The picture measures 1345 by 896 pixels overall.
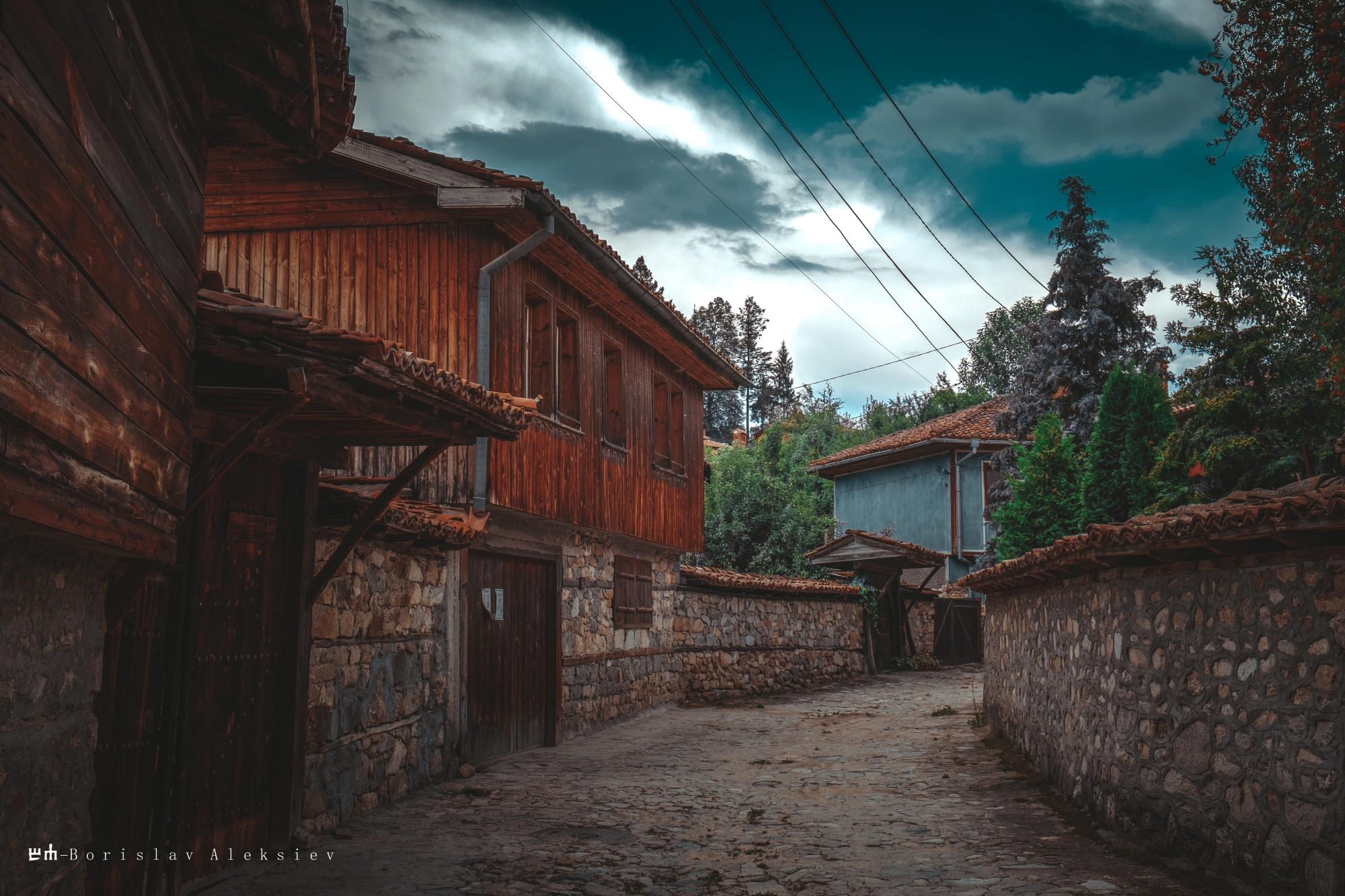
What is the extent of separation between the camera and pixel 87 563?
3.79 m

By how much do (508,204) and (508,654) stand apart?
179 inches

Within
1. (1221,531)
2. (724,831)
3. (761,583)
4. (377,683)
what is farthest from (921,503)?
(1221,531)

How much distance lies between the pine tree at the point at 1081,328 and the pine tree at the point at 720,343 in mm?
36877

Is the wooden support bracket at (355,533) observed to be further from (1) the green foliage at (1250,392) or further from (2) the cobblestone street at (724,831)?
(1) the green foliage at (1250,392)

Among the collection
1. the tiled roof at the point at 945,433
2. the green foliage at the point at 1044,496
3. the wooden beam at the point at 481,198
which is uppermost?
the tiled roof at the point at 945,433

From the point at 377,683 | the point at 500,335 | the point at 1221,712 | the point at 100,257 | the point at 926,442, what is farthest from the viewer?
the point at 926,442

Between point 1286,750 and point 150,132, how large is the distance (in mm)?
5531

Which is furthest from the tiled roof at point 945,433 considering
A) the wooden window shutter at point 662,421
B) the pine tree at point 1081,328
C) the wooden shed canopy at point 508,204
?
the wooden shed canopy at point 508,204

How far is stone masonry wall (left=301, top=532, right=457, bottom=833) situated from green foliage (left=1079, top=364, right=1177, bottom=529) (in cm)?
1234

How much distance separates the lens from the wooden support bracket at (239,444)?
4.60 metres

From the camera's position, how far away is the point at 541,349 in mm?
10977

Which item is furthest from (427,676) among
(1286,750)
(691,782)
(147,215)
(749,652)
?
(749,652)

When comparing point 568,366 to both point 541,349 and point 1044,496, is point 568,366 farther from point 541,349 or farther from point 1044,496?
point 1044,496

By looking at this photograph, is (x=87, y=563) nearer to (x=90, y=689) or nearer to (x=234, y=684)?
(x=90, y=689)
